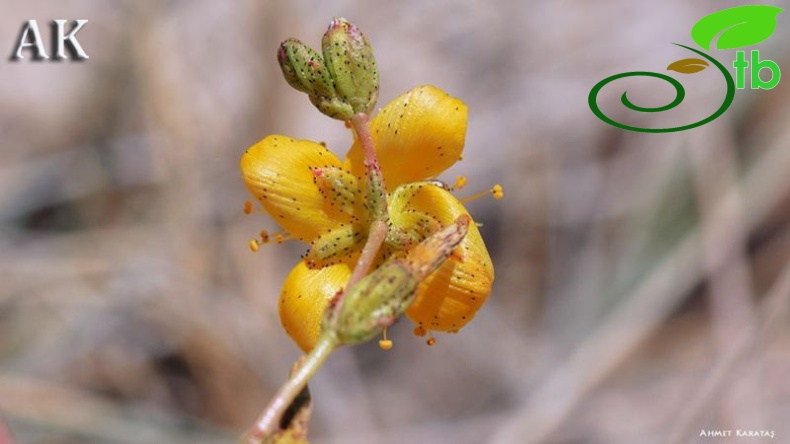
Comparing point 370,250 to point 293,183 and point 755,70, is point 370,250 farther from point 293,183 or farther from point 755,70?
point 755,70

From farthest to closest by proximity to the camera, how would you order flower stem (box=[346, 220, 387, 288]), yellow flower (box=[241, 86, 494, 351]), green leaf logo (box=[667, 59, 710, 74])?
green leaf logo (box=[667, 59, 710, 74]) → yellow flower (box=[241, 86, 494, 351]) → flower stem (box=[346, 220, 387, 288])

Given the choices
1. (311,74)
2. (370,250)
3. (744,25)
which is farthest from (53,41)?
(370,250)

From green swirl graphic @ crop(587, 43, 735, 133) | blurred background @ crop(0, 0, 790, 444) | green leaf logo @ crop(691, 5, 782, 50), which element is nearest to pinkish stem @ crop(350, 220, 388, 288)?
blurred background @ crop(0, 0, 790, 444)

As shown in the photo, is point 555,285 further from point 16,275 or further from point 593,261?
point 16,275

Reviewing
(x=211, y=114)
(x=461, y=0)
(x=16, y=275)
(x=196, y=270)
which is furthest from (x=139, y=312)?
(x=461, y=0)

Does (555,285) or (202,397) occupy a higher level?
(555,285)

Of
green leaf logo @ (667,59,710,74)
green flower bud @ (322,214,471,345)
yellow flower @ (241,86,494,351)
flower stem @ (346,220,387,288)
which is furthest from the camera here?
green leaf logo @ (667,59,710,74)

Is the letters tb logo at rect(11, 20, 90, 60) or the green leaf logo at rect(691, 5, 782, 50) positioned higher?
the green leaf logo at rect(691, 5, 782, 50)

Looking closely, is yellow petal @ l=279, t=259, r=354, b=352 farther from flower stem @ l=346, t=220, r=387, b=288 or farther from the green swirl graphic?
the green swirl graphic
